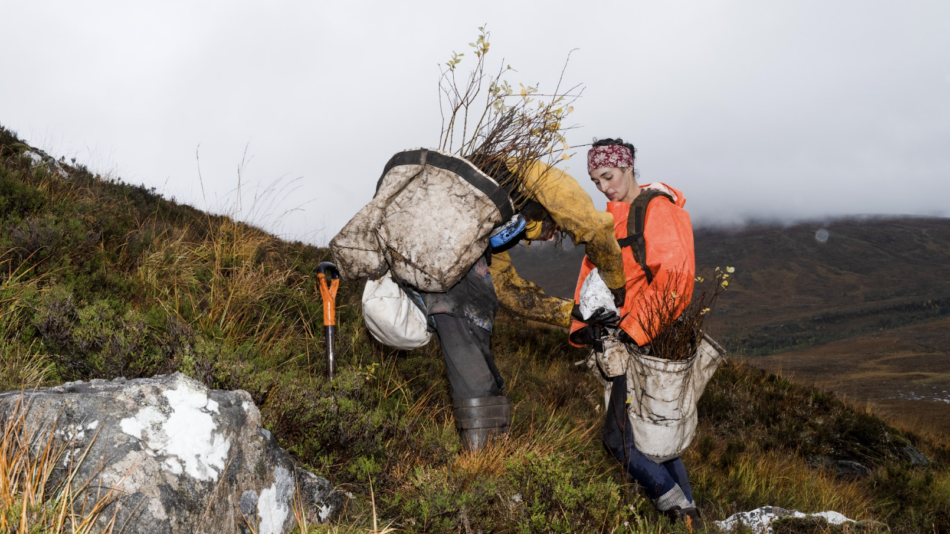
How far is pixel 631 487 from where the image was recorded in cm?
324

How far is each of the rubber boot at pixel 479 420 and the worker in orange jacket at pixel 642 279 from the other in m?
0.67

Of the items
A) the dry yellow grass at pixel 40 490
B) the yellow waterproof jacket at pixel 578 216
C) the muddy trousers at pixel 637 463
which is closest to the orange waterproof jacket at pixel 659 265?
the yellow waterproof jacket at pixel 578 216

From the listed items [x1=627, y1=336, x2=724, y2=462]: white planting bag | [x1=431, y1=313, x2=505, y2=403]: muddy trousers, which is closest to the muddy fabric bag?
[x1=431, y1=313, x2=505, y2=403]: muddy trousers

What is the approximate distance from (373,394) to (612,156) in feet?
7.37

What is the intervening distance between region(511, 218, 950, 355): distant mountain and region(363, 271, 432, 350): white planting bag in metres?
53.0

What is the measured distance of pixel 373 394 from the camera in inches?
151

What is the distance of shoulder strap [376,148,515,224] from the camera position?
2828 mm

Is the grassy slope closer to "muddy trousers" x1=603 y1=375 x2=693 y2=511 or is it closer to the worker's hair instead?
"muddy trousers" x1=603 y1=375 x2=693 y2=511

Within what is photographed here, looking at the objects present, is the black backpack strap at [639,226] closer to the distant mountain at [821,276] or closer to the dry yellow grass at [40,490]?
the dry yellow grass at [40,490]

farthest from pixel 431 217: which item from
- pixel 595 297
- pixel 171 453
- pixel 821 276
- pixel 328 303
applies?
pixel 821 276

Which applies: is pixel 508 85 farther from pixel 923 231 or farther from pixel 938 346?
pixel 923 231

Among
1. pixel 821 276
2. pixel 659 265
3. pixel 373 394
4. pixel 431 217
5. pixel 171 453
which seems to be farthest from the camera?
pixel 821 276

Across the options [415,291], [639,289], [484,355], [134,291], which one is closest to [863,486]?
[639,289]

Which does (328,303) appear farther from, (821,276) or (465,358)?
(821,276)
